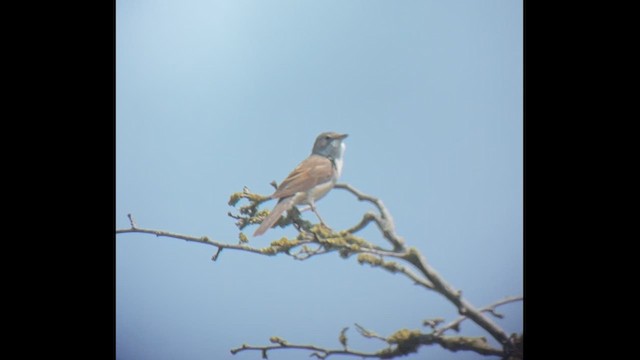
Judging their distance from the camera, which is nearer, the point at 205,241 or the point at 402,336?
the point at 402,336

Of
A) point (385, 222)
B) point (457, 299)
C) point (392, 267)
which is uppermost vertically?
point (385, 222)

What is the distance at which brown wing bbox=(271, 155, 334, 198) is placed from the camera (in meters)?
2.52

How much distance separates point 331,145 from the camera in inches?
100.0

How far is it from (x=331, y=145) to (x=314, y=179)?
0.50ft

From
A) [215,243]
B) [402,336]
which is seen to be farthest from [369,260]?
[215,243]

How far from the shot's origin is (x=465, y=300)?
2504 millimetres

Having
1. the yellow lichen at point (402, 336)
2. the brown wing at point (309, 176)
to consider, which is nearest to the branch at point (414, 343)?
the yellow lichen at point (402, 336)

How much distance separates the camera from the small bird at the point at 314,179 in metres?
2.53

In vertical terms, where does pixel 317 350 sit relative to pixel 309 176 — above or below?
below

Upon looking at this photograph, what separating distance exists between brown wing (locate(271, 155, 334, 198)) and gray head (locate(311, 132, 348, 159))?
1.0 inches

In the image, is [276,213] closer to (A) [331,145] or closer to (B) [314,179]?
(B) [314,179]

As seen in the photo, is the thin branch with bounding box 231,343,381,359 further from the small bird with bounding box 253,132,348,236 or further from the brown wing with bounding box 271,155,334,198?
the brown wing with bounding box 271,155,334,198
